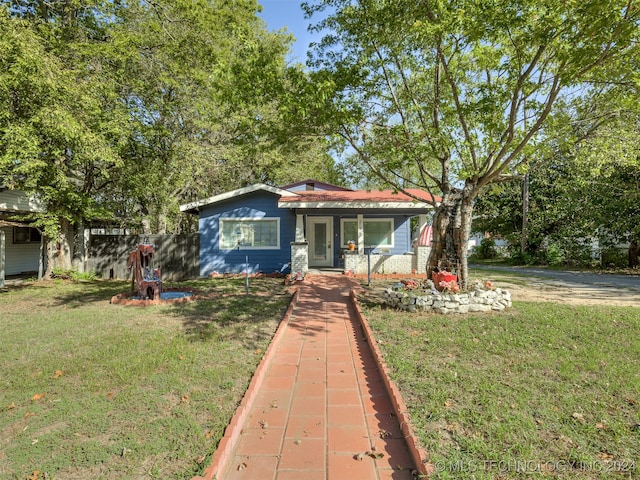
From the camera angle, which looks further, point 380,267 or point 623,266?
point 623,266

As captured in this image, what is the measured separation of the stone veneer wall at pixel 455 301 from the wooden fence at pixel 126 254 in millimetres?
9530

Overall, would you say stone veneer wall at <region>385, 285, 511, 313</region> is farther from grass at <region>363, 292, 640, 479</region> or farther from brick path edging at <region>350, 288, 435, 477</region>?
brick path edging at <region>350, 288, 435, 477</region>

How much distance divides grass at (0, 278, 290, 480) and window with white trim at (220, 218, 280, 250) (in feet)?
19.4

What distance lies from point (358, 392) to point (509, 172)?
766 centimetres

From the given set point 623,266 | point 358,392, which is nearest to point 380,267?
point 358,392

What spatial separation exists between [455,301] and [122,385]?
5850mm

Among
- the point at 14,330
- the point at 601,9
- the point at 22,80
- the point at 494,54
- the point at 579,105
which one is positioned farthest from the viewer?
the point at 22,80

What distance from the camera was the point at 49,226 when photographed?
10.0 m

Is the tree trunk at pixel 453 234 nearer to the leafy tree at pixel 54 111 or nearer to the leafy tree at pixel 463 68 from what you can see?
the leafy tree at pixel 463 68

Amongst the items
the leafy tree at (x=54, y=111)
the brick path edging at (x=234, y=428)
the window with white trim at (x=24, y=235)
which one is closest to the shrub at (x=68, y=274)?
the leafy tree at (x=54, y=111)

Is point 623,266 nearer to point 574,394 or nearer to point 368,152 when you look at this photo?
point 368,152

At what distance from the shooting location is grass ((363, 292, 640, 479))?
2527 millimetres

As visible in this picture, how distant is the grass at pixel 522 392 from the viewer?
253 cm

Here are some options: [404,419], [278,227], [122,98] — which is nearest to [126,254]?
A: [122,98]
